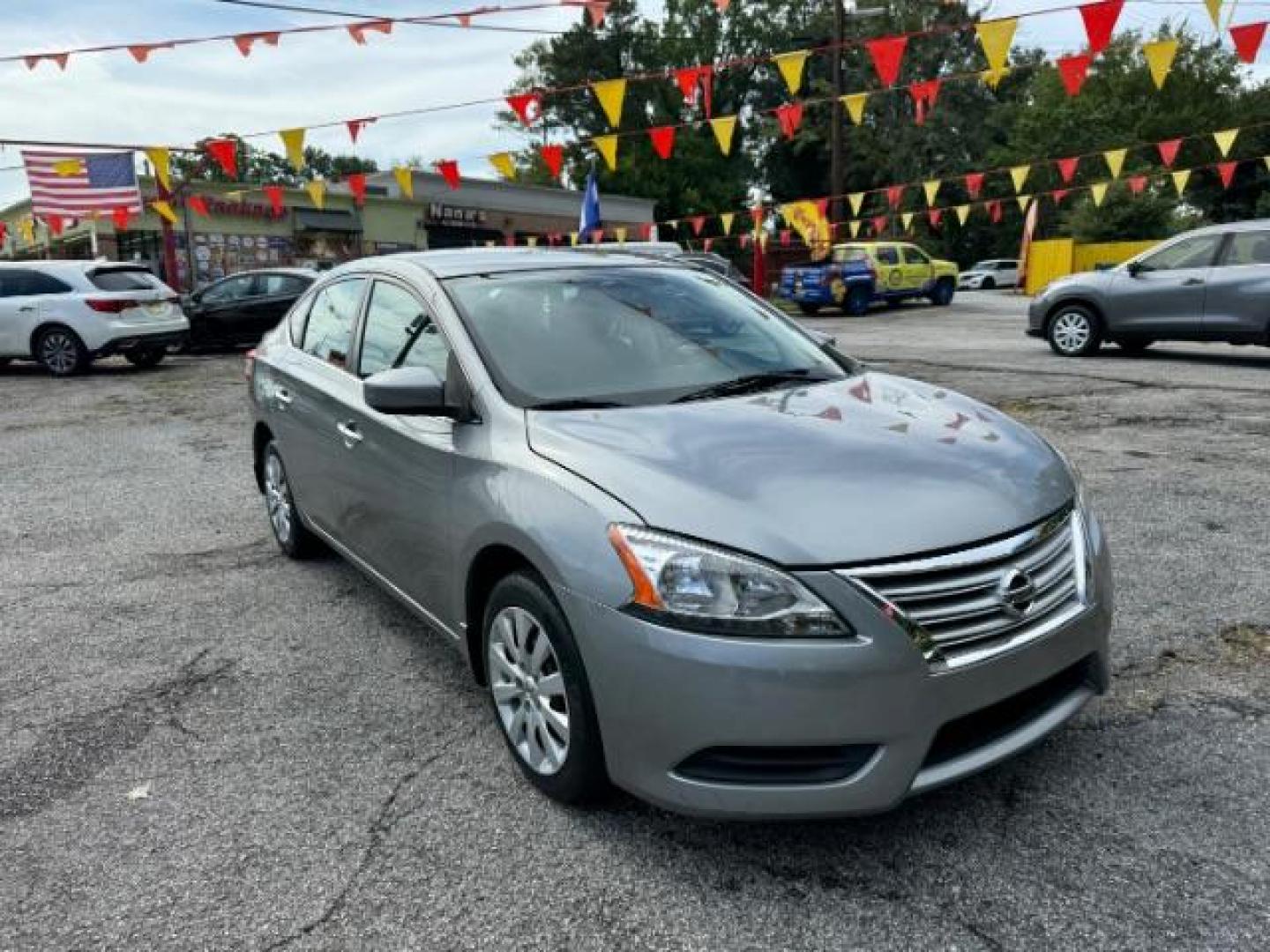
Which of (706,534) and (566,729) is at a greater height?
(706,534)

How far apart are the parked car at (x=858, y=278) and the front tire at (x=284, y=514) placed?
19.8 meters

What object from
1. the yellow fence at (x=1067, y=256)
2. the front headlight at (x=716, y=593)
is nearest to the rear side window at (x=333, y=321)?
the front headlight at (x=716, y=593)

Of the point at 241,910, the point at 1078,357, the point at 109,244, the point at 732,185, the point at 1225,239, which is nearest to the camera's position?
the point at 241,910

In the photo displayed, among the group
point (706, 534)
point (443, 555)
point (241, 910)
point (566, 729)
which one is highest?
point (706, 534)

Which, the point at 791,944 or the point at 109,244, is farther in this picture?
the point at 109,244

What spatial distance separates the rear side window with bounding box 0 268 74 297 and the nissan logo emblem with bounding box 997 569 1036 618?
15.3m

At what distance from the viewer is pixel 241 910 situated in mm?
2359

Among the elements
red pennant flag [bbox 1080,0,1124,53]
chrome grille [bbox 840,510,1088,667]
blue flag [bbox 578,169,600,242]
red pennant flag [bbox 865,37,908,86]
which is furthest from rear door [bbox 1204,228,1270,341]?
blue flag [bbox 578,169,600,242]

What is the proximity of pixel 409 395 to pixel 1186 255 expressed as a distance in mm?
11025

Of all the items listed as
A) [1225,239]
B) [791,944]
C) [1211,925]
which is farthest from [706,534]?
[1225,239]

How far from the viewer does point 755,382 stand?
3.31 metres

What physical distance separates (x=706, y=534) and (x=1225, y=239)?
11148mm

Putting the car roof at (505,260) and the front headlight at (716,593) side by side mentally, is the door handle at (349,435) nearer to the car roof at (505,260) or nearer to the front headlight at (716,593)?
the car roof at (505,260)

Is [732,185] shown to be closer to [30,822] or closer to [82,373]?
[82,373]
